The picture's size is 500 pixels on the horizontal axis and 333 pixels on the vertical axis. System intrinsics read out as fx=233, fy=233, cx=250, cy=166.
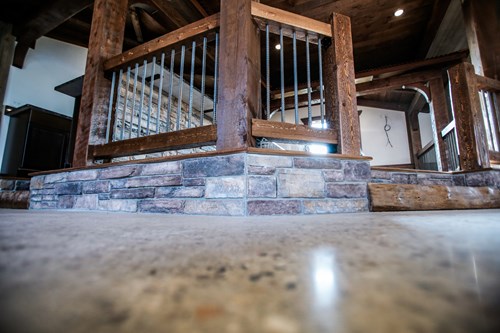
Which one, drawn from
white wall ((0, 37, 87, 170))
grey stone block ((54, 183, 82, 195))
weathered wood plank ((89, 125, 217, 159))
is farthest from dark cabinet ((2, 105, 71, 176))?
weathered wood plank ((89, 125, 217, 159))

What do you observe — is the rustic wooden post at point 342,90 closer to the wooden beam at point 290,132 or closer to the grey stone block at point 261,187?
the wooden beam at point 290,132

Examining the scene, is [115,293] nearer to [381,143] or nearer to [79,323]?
[79,323]

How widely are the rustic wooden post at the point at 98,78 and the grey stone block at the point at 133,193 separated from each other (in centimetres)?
56

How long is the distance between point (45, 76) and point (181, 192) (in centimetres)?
513

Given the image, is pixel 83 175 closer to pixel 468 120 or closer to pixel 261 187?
pixel 261 187

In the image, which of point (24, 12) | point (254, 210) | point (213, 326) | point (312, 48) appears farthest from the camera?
point (312, 48)

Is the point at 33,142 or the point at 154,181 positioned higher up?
the point at 33,142

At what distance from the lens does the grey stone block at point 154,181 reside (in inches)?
58.9

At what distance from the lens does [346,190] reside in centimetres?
149

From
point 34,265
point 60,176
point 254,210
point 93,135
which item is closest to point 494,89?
point 254,210

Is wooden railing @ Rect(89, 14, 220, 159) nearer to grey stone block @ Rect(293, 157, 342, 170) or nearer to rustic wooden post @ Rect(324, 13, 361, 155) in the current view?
grey stone block @ Rect(293, 157, 342, 170)

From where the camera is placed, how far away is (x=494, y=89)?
259 centimetres

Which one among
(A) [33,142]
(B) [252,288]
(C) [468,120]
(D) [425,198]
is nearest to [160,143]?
(B) [252,288]

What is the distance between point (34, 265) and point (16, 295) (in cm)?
10
